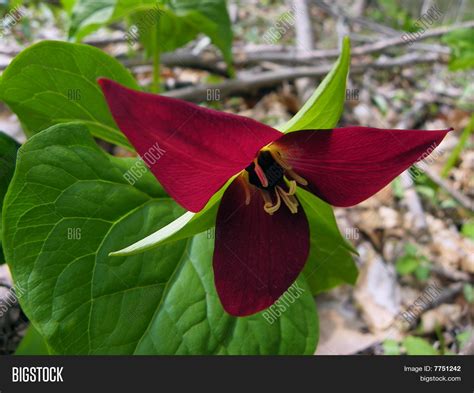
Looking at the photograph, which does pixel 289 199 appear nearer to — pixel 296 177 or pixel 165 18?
pixel 296 177

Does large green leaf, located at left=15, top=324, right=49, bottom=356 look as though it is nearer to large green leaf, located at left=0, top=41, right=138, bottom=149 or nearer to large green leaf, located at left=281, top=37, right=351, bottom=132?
large green leaf, located at left=0, top=41, right=138, bottom=149

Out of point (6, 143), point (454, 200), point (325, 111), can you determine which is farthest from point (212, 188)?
point (454, 200)

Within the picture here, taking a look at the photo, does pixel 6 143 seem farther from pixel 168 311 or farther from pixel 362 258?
pixel 362 258

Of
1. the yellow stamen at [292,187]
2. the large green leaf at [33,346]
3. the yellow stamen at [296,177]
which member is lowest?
the large green leaf at [33,346]

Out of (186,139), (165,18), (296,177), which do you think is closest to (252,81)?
(165,18)

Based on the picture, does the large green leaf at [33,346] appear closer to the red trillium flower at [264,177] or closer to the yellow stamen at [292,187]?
the red trillium flower at [264,177]

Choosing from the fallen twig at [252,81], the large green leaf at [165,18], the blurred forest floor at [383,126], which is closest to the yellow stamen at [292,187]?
the blurred forest floor at [383,126]
